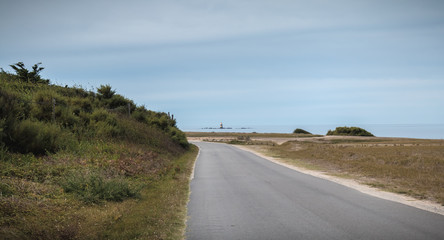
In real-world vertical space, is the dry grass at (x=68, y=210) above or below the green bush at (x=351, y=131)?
below

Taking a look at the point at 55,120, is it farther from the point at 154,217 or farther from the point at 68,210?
the point at 154,217

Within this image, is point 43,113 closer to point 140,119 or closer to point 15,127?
point 15,127

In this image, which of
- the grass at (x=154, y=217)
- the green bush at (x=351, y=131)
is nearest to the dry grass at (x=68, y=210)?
the grass at (x=154, y=217)

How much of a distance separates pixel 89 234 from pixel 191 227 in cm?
219

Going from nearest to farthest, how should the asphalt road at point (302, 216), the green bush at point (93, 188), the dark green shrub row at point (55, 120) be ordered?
the asphalt road at point (302, 216), the green bush at point (93, 188), the dark green shrub row at point (55, 120)

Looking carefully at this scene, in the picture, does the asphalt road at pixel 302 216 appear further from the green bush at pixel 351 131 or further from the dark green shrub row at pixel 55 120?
the green bush at pixel 351 131

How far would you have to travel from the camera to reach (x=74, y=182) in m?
9.86

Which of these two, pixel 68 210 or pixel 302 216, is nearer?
pixel 302 216

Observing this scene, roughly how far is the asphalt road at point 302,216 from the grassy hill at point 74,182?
0.74 metres

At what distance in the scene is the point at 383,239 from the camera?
5.82m

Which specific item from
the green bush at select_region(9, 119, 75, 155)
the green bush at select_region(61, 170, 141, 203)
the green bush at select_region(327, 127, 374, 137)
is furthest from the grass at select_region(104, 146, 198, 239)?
the green bush at select_region(327, 127, 374, 137)

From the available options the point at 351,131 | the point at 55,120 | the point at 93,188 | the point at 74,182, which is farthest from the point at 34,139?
the point at 351,131

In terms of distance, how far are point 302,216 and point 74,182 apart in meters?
7.05

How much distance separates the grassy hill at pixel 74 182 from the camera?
6.76 m
